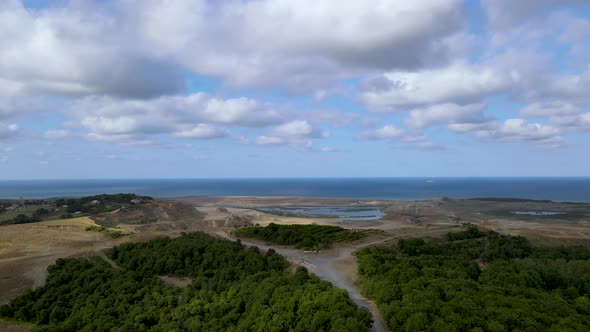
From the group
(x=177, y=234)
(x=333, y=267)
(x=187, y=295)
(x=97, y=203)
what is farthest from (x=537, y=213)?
(x=97, y=203)

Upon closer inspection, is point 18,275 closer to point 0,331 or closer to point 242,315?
point 0,331

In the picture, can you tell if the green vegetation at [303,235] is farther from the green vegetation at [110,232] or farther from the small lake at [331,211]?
the small lake at [331,211]

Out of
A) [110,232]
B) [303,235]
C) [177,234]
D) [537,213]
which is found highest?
[303,235]

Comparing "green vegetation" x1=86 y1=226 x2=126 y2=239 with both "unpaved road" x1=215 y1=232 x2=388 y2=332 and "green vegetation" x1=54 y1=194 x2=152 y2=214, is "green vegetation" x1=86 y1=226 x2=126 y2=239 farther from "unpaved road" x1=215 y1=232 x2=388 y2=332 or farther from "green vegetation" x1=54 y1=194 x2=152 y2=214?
"green vegetation" x1=54 y1=194 x2=152 y2=214

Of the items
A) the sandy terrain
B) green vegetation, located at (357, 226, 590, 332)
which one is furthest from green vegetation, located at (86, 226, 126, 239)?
green vegetation, located at (357, 226, 590, 332)

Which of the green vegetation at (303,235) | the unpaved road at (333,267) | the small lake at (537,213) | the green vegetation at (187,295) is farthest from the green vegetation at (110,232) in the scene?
the small lake at (537,213)

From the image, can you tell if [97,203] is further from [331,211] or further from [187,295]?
[187,295]

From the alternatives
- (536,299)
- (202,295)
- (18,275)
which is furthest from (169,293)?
(536,299)
